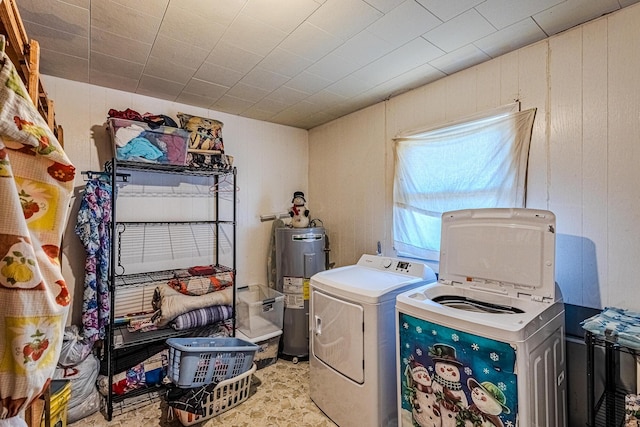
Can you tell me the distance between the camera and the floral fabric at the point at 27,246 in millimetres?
646

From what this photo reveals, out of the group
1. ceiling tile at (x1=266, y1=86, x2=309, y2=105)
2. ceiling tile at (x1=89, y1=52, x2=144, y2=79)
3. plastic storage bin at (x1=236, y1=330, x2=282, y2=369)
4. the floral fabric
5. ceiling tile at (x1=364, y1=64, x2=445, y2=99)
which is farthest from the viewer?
plastic storage bin at (x1=236, y1=330, x2=282, y2=369)

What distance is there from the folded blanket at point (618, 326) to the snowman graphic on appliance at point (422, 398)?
75cm

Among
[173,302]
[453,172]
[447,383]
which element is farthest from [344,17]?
[173,302]

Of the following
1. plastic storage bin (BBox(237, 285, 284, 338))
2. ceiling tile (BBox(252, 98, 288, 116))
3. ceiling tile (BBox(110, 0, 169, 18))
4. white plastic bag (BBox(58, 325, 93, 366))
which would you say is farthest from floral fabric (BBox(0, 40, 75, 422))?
ceiling tile (BBox(252, 98, 288, 116))

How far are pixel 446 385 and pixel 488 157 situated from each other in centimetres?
142

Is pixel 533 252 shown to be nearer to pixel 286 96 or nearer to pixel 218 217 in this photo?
pixel 286 96

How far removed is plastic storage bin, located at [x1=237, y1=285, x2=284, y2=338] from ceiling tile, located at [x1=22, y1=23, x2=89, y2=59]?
2169 millimetres

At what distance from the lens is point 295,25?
1.66 m

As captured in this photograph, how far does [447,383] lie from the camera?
1.44 m

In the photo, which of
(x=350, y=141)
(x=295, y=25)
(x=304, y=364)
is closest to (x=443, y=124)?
(x=350, y=141)

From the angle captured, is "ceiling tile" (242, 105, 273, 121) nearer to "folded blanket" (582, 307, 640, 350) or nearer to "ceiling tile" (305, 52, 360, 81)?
"ceiling tile" (305, 52, 360, 81)

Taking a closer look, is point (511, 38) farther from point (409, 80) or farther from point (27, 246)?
point (27, 246)

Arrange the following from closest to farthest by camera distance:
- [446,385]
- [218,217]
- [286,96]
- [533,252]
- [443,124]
Answer: [446,385] → [533,252] → [443,124] → [286,96] → [218,217]

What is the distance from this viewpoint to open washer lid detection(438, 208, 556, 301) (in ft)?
5.13
